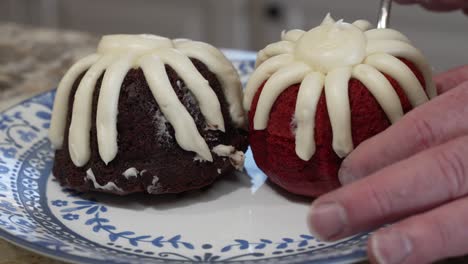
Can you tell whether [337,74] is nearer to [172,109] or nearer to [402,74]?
[402,74]

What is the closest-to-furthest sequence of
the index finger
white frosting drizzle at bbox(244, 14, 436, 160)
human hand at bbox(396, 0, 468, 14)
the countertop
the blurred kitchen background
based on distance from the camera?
the index finger
white frosting drizzle at bbox(244, 14, 436, 160)
human hand at bbox(396, 0, 468, 14)
the countertop
the blurred kitchen background

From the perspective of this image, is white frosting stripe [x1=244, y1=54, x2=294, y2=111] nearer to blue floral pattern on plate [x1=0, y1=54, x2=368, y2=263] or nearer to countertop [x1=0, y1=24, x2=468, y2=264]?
blue floral pattern on plate [x1=0, y1=54, x2=368, y2=263]

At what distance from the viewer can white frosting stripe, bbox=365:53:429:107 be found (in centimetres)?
87

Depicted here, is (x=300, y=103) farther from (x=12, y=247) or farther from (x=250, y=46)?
(x=250, y=46)

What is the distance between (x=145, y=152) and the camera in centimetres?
92

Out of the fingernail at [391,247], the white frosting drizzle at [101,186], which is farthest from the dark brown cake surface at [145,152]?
the fingernail at [391,247]

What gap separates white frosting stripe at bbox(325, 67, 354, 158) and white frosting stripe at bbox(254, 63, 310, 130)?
0.15 feet

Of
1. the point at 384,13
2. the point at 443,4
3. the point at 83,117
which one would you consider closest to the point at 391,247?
the point at 83,117

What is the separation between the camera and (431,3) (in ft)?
4.17

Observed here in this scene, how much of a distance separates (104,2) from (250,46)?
0.65 meters

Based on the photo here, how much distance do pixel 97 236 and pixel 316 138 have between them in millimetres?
295

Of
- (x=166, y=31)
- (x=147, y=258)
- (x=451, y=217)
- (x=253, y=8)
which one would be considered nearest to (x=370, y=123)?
(x=451, y=217)

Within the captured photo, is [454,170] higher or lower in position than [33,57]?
lower

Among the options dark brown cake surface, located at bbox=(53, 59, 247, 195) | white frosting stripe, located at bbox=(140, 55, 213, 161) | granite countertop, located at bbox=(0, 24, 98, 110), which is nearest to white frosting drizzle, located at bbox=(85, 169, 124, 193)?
dark brown cake surface, located at bbox=(53, 59, 247, 195)
